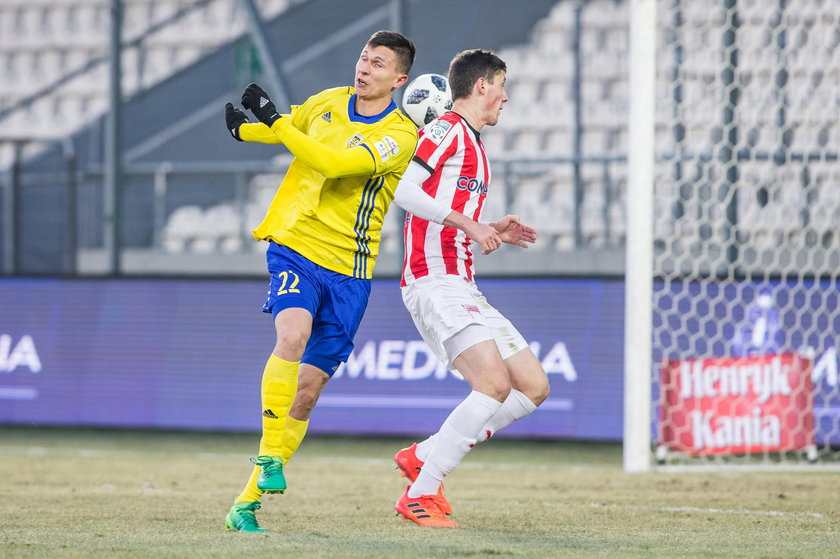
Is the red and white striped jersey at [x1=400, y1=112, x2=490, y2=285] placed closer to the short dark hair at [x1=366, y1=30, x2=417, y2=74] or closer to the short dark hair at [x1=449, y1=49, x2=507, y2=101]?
the short dark hair at [x1=449, y1=49, x2=507, y2=101]

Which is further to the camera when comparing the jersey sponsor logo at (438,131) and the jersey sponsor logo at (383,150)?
the jersey sponsor logo at (438,131)

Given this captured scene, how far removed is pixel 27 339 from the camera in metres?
9.95

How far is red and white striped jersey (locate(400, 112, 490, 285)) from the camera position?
535 centimetres

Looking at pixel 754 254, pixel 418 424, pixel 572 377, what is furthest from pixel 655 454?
pixel 754 254

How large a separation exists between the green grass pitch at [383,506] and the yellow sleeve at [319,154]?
4.37ft

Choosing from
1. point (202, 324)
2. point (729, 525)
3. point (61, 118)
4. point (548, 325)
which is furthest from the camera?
point (61, 118)

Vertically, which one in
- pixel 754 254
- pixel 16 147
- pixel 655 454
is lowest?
pixel 655 454

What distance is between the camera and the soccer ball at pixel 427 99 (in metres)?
5.72

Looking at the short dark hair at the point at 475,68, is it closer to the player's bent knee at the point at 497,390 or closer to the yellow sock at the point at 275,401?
the player's bent knee at the point at 497,390

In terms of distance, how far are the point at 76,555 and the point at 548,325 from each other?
210 inches

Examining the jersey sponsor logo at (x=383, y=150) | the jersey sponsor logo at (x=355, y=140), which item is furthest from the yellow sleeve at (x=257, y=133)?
the jersey sponsor logo at (x=383, y=150)

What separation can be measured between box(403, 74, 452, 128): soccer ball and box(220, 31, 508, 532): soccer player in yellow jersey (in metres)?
0.54

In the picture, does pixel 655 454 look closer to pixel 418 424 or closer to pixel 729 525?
pixel 418 424

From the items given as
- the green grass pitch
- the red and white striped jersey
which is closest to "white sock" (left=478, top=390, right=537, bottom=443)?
the green grass pitch
